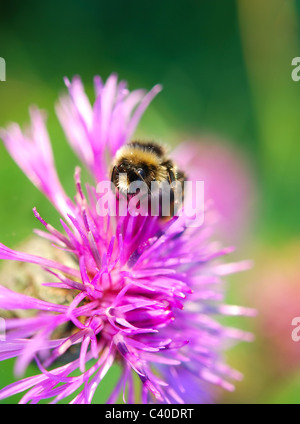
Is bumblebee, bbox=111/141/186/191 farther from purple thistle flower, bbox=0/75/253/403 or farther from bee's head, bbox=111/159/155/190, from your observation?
purple thistle flower, bbox=0/75/253/403

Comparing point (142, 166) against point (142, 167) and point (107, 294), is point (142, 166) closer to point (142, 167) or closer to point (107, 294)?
point (142, 167)

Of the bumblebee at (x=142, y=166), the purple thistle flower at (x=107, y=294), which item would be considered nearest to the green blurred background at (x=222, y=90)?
the purple thistle flower at (x=107, y=294)

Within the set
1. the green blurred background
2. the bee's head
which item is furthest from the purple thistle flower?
the green blurred background

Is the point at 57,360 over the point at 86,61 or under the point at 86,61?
under

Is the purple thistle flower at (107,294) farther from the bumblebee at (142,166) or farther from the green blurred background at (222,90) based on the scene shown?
the green blurred background at (222,90)

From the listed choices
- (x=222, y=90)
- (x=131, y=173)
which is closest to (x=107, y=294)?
(x=131, y=173)
